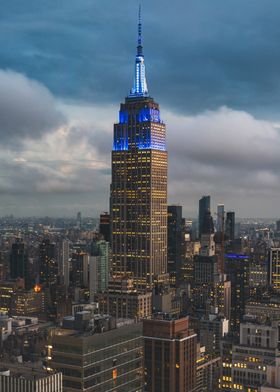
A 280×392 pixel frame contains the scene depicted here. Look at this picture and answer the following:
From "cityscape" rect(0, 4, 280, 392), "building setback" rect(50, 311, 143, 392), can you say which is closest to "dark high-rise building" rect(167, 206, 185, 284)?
"cityscape" rect(0, 4, 280, 392)

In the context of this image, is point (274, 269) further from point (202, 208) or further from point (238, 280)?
point (202, 208)

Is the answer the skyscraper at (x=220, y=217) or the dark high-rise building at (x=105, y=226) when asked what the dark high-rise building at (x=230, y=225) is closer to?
the skyscraper at (x=220, y=217)

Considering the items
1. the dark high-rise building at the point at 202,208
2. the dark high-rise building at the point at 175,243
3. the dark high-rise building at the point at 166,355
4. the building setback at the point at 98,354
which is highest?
the dark high-rise building at the point at 202,208

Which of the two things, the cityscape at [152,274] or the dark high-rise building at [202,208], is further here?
the dark high-rise building at [202,208]

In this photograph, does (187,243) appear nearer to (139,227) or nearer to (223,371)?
(139,227)

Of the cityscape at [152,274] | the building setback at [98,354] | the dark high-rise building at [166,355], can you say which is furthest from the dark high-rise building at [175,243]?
the building setback at [98,354]

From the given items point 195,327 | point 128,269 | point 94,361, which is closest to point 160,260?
point 128,269
